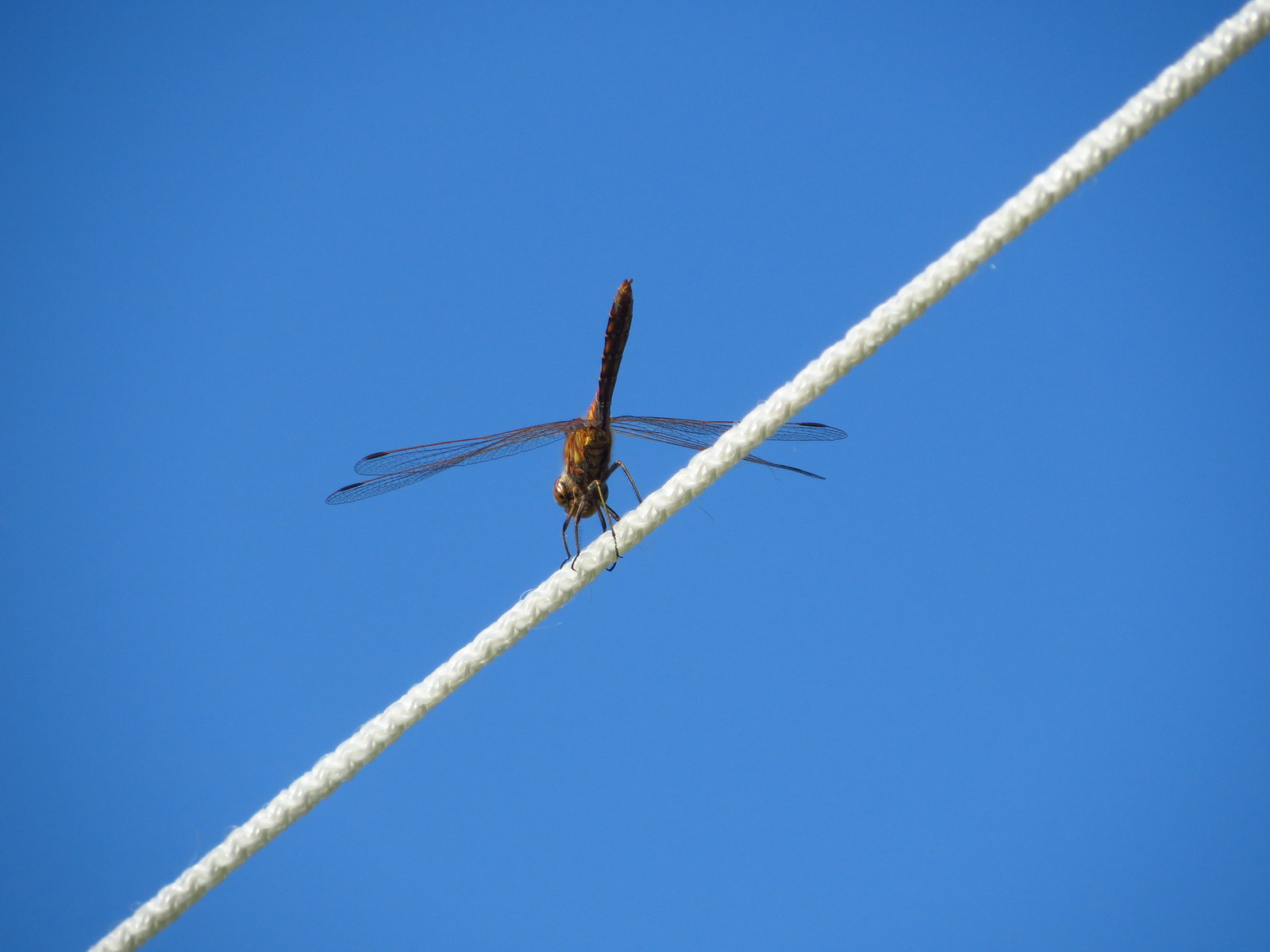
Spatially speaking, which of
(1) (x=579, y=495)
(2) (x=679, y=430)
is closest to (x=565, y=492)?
(1) (x=579, y=495)

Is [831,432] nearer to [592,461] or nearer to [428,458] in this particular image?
[592,461]

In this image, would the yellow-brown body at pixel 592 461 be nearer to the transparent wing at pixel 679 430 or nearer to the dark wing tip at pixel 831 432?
the transparent wing at pixel 679 430

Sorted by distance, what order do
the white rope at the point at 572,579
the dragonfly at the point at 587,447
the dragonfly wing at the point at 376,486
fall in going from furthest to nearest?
the dragonfly wing at the point at 376,486, the dragonfly at the point at 587,447, the white rope at the point at 572,579

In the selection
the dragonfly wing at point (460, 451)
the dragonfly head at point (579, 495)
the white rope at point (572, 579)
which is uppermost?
the dragonfly wing at point (460, 451)

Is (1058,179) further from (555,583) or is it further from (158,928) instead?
(158,928)

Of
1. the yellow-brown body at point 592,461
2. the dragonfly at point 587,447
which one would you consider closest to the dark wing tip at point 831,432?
the dragonfly at point 587,447

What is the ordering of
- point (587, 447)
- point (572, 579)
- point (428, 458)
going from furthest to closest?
1. point (428, 458)
2. point (587, 447)
3. point (572, 579)
